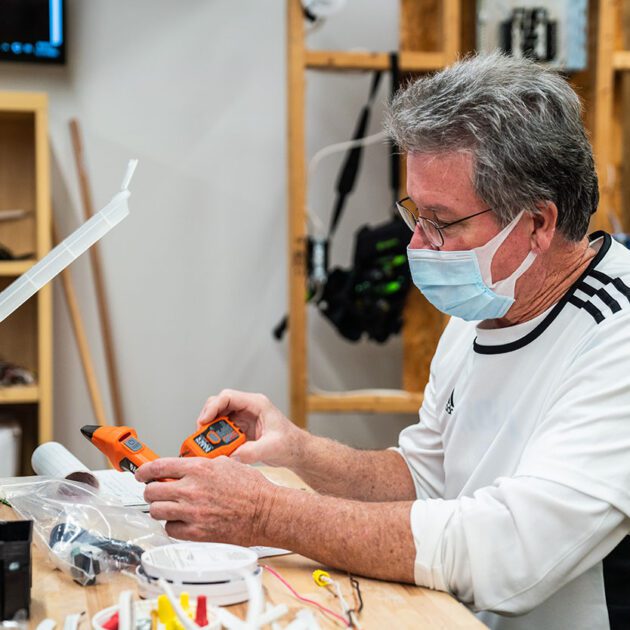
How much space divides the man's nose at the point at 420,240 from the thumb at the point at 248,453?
1.30ft

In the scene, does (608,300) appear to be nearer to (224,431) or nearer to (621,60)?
(224,431)

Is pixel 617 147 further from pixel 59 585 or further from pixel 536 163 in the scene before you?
pixel 59 585

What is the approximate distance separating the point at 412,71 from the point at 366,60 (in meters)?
0.18

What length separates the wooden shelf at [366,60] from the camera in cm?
264

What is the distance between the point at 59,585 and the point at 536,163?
857mm

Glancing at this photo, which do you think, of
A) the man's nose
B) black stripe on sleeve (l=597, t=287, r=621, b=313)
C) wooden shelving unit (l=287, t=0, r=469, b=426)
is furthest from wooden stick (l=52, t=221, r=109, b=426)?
black stripe on sleeve (l=597, t=287, r=621, b=313)

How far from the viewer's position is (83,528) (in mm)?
1187

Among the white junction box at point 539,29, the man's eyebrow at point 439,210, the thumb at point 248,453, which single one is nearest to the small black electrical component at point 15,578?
the thumb at point 248,453

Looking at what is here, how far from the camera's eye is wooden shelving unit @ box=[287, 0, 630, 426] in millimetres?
Result: 2627

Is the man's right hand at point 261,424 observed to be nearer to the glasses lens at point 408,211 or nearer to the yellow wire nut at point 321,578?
the yellow wire nut at point 321,578

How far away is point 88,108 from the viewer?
118 inches

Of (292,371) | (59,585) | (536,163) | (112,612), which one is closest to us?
(112,612)

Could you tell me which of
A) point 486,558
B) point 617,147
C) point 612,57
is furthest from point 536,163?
point 617,147

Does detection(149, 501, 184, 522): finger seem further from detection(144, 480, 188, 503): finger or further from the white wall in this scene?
the white wall
